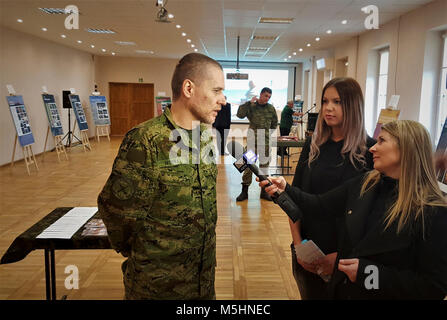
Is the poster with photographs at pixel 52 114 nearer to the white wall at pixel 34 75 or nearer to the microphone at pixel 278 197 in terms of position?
the white wall at pixel 34 75

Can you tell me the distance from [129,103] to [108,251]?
13.3 m

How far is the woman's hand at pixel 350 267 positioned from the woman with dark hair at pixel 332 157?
35cm

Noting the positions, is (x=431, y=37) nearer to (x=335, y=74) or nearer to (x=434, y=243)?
(x=335, y=74)

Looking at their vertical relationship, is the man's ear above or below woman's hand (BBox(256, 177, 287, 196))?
above

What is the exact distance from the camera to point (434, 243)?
123 cm

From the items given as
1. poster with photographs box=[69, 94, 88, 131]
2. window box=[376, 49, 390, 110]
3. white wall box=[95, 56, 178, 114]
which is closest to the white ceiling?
window box=[376, 49, 390, 110]

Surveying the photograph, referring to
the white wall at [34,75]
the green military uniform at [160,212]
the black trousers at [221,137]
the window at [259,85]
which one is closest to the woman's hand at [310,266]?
the green military uniform at [160,212]

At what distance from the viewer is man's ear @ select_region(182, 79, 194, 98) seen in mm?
1437

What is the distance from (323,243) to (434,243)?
2.09 ft

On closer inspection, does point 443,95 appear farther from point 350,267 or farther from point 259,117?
point 350,267

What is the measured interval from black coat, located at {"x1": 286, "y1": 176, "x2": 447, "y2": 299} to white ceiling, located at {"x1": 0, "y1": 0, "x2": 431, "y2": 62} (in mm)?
5612

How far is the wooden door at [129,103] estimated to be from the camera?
1638 cm

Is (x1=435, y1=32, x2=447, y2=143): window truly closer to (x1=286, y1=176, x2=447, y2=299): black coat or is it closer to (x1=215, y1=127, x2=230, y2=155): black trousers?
(x1=215, y1=127, x2=230, y2=155): black trousers

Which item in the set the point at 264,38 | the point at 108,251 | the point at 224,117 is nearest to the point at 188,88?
the point at 108,251
